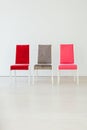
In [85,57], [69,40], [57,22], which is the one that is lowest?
[85,57]

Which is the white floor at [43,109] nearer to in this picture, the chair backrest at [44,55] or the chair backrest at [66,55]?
the chair backrest at [66,55]

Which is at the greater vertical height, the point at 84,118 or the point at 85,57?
the point at 85,57

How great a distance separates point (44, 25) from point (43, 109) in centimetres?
407

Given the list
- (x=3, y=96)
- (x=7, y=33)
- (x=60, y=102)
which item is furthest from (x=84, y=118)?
(x=7, y=33)

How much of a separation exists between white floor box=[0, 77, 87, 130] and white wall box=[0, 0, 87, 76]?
253 centimetres

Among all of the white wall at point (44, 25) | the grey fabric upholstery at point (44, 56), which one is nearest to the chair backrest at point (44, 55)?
the grey fabric upholstery at point (44, 56)

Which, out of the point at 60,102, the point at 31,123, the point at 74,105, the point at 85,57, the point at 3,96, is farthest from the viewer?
the point at 85,57

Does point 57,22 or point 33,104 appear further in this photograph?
point 57,22

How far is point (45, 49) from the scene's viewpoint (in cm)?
598

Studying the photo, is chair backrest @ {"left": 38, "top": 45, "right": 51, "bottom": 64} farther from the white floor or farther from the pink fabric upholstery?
the white floor

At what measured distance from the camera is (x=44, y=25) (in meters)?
6.77

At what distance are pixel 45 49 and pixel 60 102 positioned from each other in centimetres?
268

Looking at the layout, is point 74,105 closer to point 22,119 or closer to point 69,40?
point 22,119

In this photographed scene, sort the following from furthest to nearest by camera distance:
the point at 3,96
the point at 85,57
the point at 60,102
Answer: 1. the point at 85,57
2. the point at 3,96
3. the point at 60,102
